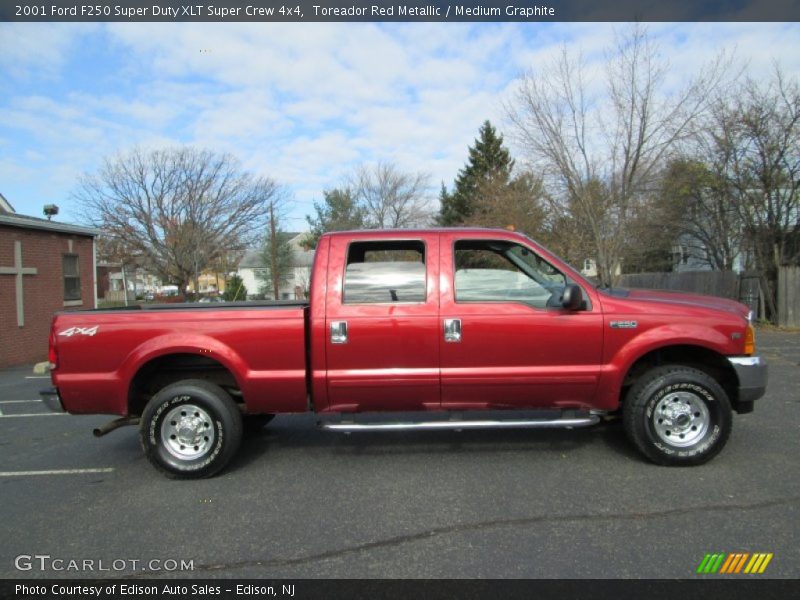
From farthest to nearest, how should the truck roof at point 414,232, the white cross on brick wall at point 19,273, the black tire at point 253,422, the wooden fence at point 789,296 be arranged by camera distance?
1. the wooden fence at point 789,296
2. the white cross on brick wall at point 19,273
3. the black tire at point 253,422
4. the truck roof at point 414,232

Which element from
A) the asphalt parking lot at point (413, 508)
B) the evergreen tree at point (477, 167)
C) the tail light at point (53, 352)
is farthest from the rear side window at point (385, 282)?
the evergreen tree at point (477, 167)

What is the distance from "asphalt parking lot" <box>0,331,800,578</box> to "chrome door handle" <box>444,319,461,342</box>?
1.09 m

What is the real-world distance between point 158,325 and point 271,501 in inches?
65.5

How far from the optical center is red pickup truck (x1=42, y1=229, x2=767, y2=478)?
423 cm

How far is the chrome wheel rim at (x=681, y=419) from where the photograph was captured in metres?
4.25

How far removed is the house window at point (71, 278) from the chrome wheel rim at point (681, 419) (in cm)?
1734

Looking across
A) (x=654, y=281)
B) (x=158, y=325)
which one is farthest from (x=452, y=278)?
(x=654, y=281)

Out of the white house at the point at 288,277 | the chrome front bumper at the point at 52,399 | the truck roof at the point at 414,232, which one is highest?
the white house at the point at 288,277

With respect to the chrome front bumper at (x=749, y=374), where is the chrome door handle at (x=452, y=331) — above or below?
above

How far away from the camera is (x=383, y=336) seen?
4262mm

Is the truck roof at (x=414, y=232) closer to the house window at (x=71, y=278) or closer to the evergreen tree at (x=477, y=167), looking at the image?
the house window at (x=71, y=278)

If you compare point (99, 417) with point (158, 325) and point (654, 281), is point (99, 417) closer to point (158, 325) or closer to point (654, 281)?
point (158, 325)

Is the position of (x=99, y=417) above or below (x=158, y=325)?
below
